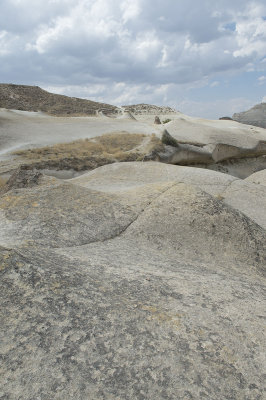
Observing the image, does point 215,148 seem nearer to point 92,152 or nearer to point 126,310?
point 92,152

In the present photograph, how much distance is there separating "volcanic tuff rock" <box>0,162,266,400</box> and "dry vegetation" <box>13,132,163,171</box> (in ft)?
34.1

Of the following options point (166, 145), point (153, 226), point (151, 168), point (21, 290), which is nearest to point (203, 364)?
point (21, 290)

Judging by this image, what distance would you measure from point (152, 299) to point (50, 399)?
100 centimetres

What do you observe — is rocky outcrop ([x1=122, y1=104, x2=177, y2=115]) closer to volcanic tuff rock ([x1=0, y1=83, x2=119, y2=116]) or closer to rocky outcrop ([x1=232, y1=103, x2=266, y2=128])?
rocky outcrop ([x1=232, y1=103, x2=266, y2=128])

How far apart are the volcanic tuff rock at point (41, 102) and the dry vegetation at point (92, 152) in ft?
38.2

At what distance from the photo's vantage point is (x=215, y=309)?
2.44 m

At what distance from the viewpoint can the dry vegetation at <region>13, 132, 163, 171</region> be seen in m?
14.6

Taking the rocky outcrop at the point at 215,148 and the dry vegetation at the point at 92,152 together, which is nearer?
the dry vegetation at the point at 92,152

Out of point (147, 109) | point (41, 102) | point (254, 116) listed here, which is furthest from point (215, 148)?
point (147, 109)

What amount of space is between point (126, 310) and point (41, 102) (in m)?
31.7

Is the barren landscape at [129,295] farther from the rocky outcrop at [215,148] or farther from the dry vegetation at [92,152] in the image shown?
the rocky outcrop at [215,148]

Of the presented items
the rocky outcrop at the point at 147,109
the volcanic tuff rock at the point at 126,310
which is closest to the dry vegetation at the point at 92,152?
the volcanic tuff rock at the point at 126,310

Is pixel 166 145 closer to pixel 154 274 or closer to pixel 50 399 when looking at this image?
pixel 154 274

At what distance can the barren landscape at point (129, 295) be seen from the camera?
1.79 metres
